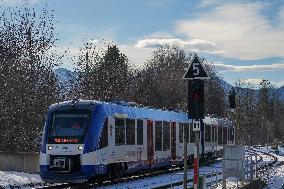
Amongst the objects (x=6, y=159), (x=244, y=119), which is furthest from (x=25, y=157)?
(x=244, y=119)

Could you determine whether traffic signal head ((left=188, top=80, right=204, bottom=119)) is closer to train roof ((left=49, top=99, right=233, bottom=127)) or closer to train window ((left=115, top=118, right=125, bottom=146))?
train roof ((left=49, top=99, right=233, bottom=127))

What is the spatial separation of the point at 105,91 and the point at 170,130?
24.4m

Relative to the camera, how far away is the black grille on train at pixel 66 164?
2002 centimetres

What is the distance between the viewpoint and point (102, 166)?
20766mm

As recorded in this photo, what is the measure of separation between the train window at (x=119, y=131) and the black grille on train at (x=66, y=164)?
2.46m

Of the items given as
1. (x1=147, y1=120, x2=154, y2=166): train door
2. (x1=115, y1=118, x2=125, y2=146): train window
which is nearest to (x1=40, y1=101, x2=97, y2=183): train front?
(x1=115, y1=118, x2=125, y2=146): train window

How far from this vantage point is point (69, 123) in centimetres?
2105

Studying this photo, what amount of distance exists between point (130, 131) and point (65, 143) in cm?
408

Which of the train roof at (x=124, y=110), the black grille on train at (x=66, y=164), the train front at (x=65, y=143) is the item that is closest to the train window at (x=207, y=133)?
the train roof at (x=124, y=110)

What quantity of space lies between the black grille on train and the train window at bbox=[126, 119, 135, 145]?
3.77 m

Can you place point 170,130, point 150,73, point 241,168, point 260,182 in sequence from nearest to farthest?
point 241,168 → point 260,182 → point 170,130 → point 150,73

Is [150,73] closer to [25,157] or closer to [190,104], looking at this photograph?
[25,157]

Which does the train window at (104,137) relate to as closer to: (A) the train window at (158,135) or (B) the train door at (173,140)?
(A) the train window at (158,135)

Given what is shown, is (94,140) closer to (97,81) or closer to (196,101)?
(196,101)
